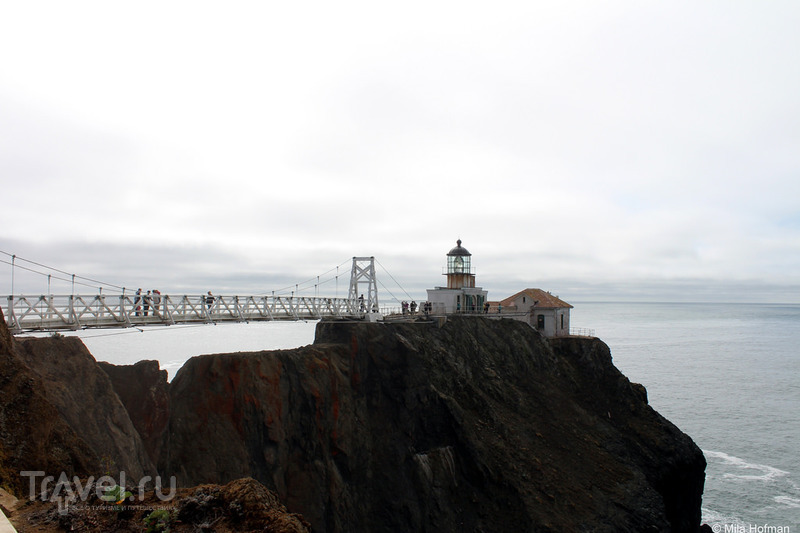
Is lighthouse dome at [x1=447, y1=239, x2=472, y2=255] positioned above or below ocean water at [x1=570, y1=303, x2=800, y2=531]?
above

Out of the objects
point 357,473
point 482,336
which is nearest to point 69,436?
point 357,473

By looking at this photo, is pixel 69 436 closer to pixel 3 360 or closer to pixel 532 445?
pixel 3 360

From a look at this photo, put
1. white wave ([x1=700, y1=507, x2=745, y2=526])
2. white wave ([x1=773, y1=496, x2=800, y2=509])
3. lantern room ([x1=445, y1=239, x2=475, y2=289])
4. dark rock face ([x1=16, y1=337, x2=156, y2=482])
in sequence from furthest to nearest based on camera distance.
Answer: lantern room ([x1=445, y1=239, x2=475, y2=289]) → white wave ([x1=773, y1=496, x2=800, y2=509]) → white wave ([x1=700, y1=507, x2=745, y2=526]) → dark rock face ([x1=16, y1=337, x2=156, y2=482])

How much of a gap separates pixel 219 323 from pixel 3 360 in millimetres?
14348

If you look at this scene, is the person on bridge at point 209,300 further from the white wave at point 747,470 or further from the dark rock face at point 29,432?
the white wave at point 747,470

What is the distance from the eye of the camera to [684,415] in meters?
60.1

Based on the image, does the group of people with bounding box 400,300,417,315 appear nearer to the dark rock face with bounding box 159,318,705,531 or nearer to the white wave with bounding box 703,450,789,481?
the dark rock face with bounding box 159,318,705,531

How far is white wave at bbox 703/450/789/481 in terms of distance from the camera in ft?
140

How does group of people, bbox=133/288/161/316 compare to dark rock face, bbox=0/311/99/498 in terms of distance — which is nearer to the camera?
dark rock face, bbox=0/311/99/498

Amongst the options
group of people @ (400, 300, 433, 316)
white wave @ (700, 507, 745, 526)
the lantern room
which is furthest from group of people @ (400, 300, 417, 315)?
white wave @ (700, 507, 745, 526)

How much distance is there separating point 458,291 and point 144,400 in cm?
2643

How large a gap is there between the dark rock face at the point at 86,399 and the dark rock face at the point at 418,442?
2.94 meters

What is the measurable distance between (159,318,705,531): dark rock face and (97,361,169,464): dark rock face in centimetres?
89

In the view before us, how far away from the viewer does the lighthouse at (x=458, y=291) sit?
43737mm
